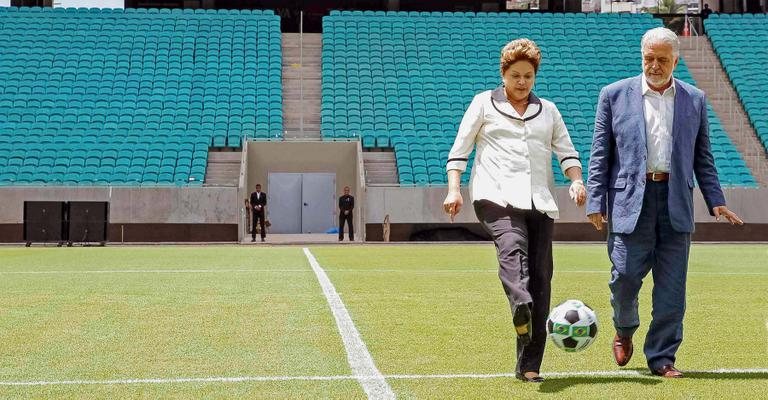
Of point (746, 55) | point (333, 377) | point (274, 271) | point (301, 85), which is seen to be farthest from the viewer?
point (746, 55)

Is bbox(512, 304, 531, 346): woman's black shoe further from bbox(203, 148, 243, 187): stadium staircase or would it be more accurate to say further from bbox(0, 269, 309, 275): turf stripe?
bbox(203, 148, 243, 187): stadium staircase

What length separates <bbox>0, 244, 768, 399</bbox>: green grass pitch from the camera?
4988mm

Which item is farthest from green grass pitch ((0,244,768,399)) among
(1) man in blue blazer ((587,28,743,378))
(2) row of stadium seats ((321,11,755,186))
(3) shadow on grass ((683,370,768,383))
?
(2) row of stadium seats ((321,11,755,186))

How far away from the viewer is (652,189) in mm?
5453

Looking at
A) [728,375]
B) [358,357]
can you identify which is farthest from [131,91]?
[728,375]

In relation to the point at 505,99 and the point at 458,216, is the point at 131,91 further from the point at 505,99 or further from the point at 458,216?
the point at 505,99

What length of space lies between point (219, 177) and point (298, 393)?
2490 centimetres

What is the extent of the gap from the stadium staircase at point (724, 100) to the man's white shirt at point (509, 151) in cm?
2599

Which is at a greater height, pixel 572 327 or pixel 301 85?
pixel 301 85

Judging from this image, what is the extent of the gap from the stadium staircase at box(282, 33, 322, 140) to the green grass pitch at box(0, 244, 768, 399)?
1802cm

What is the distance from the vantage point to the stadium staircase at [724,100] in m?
31.0

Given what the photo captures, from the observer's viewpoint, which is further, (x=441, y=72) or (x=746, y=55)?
(x=746, y=55)

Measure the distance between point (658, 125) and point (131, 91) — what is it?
96.0 feet

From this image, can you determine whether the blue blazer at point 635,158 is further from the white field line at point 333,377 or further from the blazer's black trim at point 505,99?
the white field line at point 333,377
